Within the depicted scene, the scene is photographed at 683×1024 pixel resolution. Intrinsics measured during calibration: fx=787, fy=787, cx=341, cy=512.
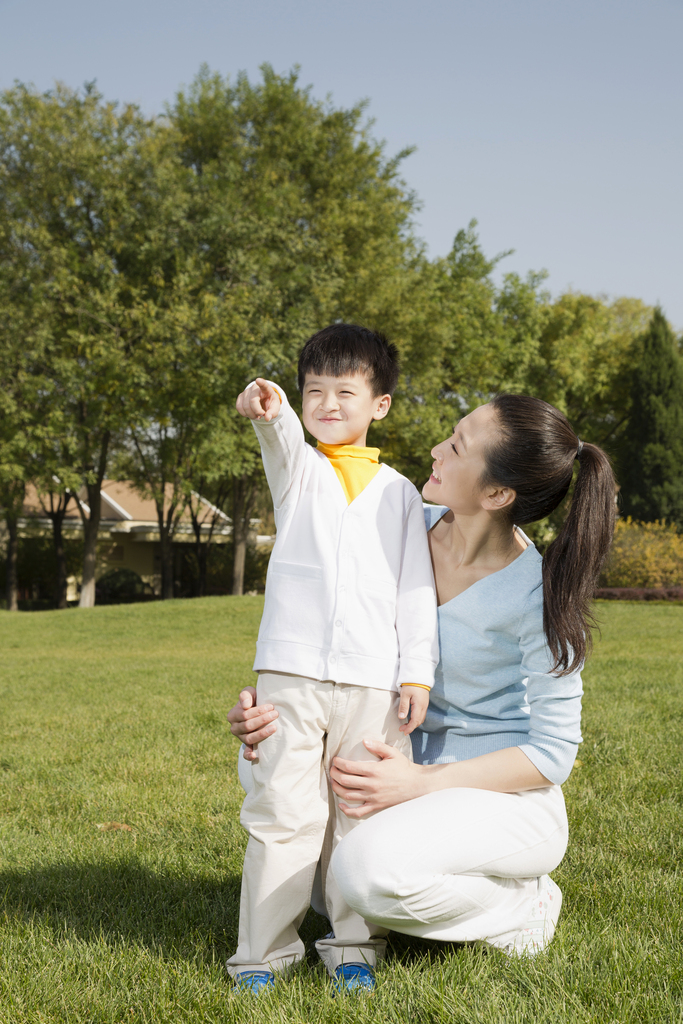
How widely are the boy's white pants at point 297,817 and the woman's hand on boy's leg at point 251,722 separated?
0.10ft

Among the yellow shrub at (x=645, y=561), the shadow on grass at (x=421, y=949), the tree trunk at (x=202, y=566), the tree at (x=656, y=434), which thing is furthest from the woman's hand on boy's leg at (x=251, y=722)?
the tree trunk at (x=202, y=566)

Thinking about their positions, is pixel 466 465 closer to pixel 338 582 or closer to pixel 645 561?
pixel 338 582

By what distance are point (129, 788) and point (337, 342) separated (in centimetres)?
305

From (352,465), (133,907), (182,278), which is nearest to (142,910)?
(133,907)

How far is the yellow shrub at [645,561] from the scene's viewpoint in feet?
72.2

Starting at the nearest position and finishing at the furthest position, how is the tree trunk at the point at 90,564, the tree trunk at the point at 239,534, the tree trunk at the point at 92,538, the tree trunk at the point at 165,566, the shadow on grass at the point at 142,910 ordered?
the shadow on grass at the point at 142,910, the tree trunk at the point at 92,538, the tree trunk at the point at 90,564, the tree trunk at the point at 239,534, the tree trunk at the point at 165,566

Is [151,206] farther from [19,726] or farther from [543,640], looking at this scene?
[543,640]

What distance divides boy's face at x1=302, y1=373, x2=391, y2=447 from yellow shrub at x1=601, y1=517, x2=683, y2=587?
20.2 meters

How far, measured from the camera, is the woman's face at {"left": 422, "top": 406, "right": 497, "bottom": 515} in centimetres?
251

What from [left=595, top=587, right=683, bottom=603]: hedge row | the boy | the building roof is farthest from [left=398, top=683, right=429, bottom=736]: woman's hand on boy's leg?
the building roof

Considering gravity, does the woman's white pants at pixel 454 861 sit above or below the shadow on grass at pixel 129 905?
above

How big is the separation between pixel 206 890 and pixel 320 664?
4.40 ft

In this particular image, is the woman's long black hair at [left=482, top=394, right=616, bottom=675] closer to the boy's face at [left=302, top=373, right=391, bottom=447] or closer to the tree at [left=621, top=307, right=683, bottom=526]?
the boy's face at [left=302, top=373, right=391, bottom=447]

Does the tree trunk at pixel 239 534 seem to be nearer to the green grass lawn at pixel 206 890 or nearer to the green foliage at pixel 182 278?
the green foliage at pixel 182 278
